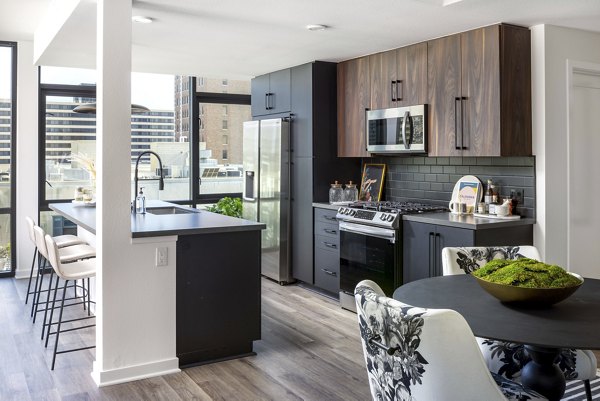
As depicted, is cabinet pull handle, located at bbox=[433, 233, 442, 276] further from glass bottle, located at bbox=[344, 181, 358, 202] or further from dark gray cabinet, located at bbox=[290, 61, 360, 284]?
dark gray cabinet, located at bbox=[290, 61, 360, 284]

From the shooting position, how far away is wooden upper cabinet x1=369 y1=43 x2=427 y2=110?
4758 millimetres

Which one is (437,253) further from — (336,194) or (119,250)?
(119,250)

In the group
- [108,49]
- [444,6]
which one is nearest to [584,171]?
[444,6]

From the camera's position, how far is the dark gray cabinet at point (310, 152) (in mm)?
5656

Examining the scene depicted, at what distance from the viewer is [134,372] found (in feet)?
11.2

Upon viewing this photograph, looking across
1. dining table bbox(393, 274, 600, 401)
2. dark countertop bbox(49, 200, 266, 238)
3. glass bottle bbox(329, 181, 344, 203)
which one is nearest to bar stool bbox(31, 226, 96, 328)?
dark countertop bbox(49, 200, 266, 238)

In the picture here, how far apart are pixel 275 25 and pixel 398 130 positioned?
1438 mm

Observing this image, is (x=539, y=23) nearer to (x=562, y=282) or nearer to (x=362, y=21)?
(x=362, y=21)

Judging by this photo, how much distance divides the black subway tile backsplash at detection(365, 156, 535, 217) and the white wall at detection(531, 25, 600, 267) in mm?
104

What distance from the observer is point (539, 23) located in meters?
4.11

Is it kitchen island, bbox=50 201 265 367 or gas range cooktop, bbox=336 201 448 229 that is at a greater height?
gas range cooktop, bbox=336 201 448 229

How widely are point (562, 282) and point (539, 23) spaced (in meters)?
2.75

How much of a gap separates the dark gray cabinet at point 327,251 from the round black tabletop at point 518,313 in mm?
2854

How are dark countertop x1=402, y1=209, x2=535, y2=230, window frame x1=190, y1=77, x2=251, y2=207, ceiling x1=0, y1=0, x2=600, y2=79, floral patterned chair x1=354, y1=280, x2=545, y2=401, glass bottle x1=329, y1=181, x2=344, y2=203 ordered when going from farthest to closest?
1. window frame x1=190, y1=77, x2=251, y2=207
2. glass bottle x1=329, y1=181, x2=344, y2=203
3. dark countertop x1=402, y1=209, x2=535, y2=230
4. ceiling x1=0, y1=0, x2=600, y2=79
5. floral patterned chair x1=354, y1=280, x2=545, y2=401
